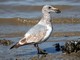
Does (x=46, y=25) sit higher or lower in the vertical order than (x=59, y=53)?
higher

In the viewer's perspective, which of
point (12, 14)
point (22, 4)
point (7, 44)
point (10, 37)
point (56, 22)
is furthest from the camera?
point (22, 4)

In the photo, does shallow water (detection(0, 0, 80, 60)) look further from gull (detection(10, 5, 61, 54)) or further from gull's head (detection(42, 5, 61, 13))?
gull's head (detection(42, 5, 61, 13))

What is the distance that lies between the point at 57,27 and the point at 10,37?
1.81 m

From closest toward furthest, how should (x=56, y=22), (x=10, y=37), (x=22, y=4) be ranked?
(x=10, y=37)
(x=56, y=22)
(x=22, y=4)

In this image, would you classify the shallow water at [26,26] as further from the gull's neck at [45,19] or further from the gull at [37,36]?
the gull's neck at [45,19]

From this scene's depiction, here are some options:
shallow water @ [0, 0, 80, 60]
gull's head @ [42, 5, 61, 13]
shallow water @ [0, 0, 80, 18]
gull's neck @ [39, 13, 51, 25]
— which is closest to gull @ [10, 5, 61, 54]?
gull's neck @ [39, 13, 51, 25]

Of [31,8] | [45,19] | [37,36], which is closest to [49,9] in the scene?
[45,19]

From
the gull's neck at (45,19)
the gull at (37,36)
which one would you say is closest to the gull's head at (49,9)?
the gull's neck at (45,19)

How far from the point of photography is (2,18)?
13.1 meters

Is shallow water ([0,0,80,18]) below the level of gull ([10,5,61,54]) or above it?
below

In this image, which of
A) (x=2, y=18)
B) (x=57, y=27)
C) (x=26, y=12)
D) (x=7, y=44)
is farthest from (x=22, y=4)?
(x=7, y=44)

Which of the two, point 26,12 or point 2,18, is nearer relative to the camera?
point 2,18

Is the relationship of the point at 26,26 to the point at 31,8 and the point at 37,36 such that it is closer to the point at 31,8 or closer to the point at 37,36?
the point at 31,8

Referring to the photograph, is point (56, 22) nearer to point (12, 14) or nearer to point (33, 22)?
point (33, 22)
